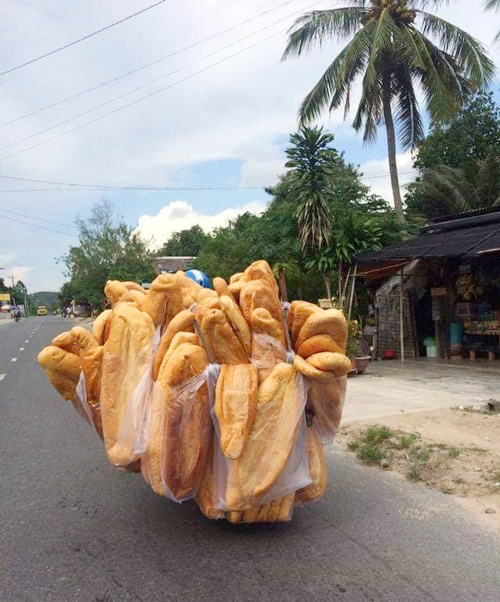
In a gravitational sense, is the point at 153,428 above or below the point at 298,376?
below

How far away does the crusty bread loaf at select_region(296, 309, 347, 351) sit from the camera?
123 inches

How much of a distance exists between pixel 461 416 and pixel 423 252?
186 inches

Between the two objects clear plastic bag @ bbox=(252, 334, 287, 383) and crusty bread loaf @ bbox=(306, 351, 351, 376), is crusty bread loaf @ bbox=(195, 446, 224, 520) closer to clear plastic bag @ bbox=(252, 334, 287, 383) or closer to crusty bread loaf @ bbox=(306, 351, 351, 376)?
clear plastic bag @ bbox=(252, 334, 287, 383)

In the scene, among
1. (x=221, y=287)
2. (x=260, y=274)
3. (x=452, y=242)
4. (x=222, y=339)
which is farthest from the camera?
(x=452, y=242)

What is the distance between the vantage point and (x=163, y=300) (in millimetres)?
3627

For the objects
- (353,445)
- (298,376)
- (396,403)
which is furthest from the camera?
(396,403)

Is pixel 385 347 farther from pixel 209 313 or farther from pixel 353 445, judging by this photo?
pixel 209 313

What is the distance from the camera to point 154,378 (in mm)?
3357

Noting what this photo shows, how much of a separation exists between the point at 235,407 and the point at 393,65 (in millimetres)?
16971

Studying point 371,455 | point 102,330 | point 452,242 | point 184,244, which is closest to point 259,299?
point 102,330

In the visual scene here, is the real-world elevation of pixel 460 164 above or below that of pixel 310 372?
above

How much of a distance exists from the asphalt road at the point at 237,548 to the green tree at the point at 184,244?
186 ft

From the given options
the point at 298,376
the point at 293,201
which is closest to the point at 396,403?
the point at 298,376

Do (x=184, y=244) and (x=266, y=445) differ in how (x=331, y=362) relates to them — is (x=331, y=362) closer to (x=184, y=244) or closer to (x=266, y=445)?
(x=266, y=445)
